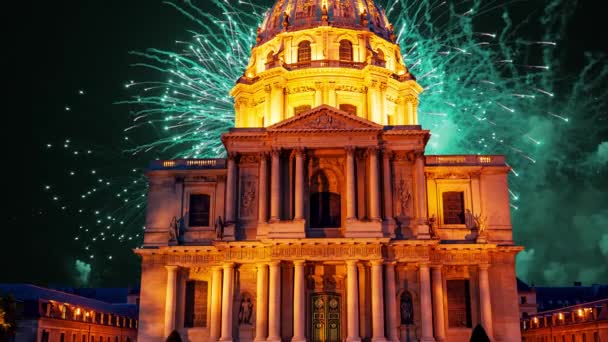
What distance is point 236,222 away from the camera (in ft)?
156

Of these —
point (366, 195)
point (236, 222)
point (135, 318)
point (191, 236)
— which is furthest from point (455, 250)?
point (135, 318)

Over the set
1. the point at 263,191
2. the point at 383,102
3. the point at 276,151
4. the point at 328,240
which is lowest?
the point at 328,240

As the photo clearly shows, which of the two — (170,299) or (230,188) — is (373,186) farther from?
(170,299)

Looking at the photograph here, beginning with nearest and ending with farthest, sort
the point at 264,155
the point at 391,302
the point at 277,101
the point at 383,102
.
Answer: the point at 391,302
the point at 264,155
the point at 277,101
the point at 383,102

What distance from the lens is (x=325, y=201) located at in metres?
48.7

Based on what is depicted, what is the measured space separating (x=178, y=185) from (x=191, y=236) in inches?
158

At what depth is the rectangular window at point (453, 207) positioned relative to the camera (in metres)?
49.1

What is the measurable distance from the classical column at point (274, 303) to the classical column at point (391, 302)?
693 centimetres

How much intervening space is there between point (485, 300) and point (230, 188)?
1874 cm

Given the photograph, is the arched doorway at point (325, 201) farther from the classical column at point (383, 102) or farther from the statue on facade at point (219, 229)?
the classical column at point (383, 102)

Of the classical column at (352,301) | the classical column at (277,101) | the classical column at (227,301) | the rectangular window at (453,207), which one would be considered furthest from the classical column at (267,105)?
the classical column at (352,301)

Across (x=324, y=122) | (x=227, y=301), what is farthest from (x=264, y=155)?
(x=227, y=301)

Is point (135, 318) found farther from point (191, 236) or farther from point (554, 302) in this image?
point (554, 302)

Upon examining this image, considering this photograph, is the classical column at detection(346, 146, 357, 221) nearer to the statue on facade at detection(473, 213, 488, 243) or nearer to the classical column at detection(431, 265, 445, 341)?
the classical column at detection(431, 265, 445, 341)
